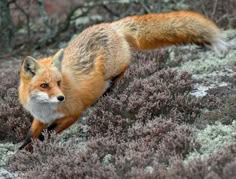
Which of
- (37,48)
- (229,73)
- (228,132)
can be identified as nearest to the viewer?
(228,132)

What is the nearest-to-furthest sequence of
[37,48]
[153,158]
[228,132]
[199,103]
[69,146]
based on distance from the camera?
1. [153,158]
2. [228,132]
3. [69,146]
4. [199,103]
5. [37,48]

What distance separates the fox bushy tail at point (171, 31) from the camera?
678 centimetres

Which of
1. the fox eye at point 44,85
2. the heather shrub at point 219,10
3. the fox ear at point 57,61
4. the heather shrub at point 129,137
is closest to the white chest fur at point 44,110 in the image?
the fox eye at point 44,85

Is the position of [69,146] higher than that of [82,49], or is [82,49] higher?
[82,49]

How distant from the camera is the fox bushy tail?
6783 mm

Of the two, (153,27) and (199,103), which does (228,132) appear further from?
(153,27)

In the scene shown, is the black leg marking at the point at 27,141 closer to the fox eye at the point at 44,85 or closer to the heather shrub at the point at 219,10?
the fox eye at the point at 44,85

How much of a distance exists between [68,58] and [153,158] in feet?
7.86

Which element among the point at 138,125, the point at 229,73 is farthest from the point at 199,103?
the point at 229,73

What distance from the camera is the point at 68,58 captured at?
6.93 m

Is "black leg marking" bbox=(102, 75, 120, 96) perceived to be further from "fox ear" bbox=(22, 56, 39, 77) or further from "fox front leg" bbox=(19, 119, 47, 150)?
"fox ear" bbox=(22, 56, 39, 77)

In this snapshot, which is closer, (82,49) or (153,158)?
(153,158)

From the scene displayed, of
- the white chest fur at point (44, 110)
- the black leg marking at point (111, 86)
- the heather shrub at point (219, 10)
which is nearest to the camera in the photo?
the white chest fur at point (44, 110)

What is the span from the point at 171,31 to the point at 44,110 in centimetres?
209
